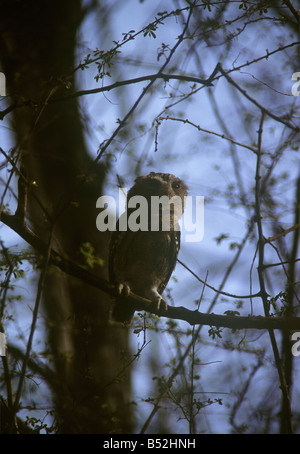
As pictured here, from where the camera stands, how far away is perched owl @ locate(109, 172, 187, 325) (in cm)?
393

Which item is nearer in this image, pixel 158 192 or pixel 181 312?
pixel 181 312

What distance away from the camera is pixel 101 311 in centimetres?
412

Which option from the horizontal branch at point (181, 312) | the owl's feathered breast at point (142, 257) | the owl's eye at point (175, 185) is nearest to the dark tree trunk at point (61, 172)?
the owl's feathered breast at point (142, 257)

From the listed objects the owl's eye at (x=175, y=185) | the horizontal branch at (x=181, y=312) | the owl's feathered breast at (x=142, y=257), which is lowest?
the horizontal branch at (x=181, y=312)

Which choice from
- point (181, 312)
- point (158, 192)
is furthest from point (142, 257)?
point (181, 312)

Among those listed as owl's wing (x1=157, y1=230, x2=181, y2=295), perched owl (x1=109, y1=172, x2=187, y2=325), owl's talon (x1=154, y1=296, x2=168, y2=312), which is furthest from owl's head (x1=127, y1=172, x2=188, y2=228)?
owl's talon (x1=154, y1=296, x2=168, y2=312)

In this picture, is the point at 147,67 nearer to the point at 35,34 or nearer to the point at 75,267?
the point at 35,34

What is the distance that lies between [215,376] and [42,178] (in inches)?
91.1

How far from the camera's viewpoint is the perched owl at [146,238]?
3.93 meters

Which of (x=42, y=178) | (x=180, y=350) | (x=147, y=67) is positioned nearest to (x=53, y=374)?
(x=180, y=350)

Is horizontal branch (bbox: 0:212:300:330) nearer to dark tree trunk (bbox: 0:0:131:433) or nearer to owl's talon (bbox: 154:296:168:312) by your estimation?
owl's talon (bbox: 154:296:168:312)

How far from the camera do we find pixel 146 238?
3.92m

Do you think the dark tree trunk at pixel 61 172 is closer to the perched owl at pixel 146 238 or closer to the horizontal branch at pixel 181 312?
the perched owl at pixel 146 238

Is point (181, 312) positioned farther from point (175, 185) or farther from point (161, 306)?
point (175, 185)
